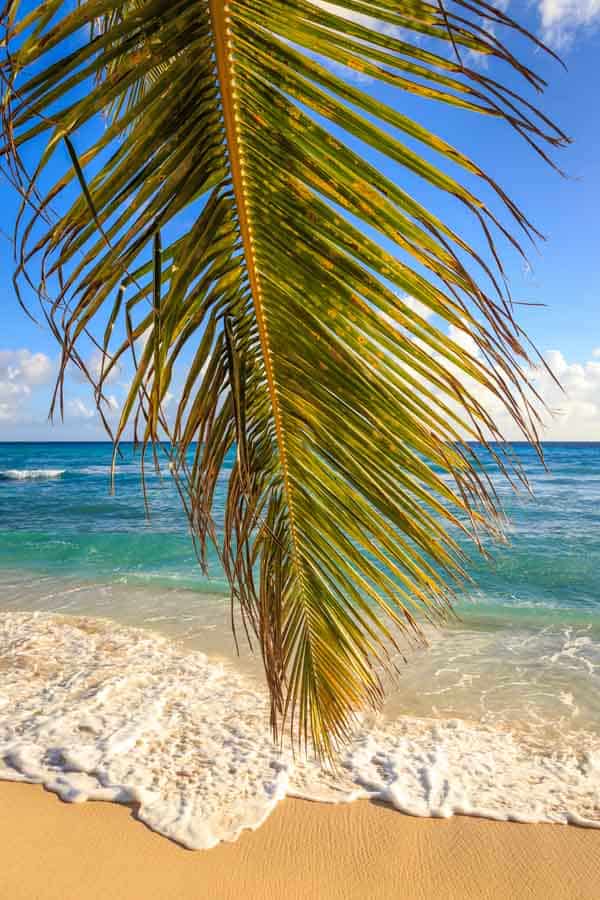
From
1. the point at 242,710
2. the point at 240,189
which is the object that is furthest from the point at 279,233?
the point at 242,710

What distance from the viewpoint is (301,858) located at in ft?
11.1

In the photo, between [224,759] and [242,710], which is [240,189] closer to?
[224,759]

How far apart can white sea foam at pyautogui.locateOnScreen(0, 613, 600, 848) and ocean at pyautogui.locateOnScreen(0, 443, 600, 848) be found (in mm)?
14

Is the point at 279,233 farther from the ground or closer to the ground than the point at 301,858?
farther from the ground

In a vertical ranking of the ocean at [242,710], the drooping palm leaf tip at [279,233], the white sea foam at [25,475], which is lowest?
the white sea foam at [25,475]

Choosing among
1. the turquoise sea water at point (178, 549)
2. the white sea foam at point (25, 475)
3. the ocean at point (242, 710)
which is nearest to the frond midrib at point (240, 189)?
the ocean at point (242, 710)

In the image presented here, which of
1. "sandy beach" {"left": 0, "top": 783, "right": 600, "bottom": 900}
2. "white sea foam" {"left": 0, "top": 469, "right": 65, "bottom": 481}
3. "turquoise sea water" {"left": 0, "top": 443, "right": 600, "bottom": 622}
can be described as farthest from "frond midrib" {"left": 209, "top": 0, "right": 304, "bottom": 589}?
"white sea foam" {"left": 0, "top": 469, "right": 65, "bottom": 481}

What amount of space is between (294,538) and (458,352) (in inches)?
26.8

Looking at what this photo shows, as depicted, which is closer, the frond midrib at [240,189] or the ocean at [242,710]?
the frond midrib at [240,189]

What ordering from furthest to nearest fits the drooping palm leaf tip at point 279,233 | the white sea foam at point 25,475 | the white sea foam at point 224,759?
the white sea foam at point 25,475 → the white sea foam at point 224,759 → the drooping palm leaf tip at point 279,233

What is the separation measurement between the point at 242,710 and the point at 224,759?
0.91 m

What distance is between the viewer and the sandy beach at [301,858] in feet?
10.3

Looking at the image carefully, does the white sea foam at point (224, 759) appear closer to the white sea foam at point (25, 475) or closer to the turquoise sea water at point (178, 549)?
the turquoise sea water at point (178, 549)

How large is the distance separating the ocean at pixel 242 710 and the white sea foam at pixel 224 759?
0.01m
